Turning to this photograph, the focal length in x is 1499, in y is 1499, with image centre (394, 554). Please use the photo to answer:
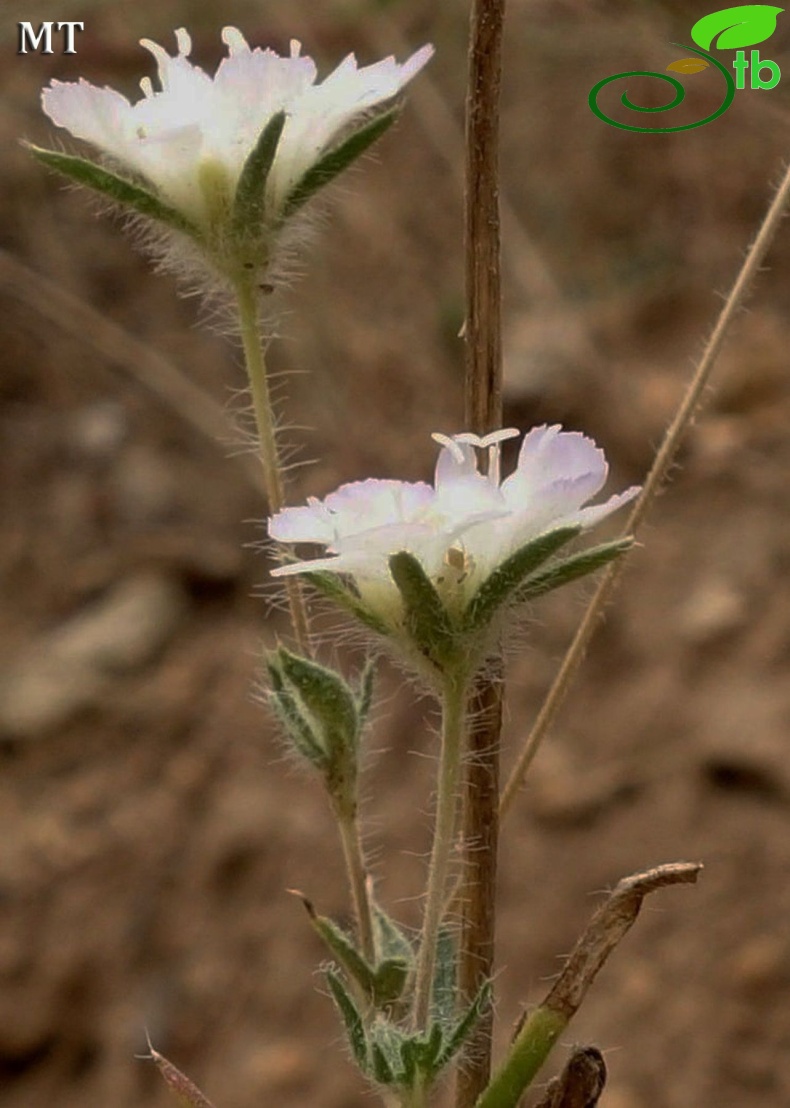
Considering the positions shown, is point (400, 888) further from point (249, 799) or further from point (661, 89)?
point (661, 89)

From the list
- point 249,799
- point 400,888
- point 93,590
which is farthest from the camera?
point 93,590

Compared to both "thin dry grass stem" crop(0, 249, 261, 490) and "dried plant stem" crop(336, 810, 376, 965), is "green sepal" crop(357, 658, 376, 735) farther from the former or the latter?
"thin dry grass stem" crop(0, 249, 261, 490)

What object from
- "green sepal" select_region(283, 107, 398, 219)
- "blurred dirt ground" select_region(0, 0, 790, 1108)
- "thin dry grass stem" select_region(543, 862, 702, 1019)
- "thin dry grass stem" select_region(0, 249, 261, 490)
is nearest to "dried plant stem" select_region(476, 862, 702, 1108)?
"thin dry grass stem" select_region(543, 862, 702, 1019)

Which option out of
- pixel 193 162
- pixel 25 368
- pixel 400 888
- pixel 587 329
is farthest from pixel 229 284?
pixel 25 368

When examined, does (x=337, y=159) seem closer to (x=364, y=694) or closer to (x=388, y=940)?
(x=364, y=694)

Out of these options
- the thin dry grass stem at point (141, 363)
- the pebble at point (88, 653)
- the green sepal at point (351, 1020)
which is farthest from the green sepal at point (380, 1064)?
the pebble at point (88, 653)

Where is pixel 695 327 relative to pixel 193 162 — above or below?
below
